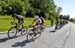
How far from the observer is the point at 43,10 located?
85.9 meters

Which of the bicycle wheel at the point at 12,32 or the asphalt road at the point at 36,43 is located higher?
the bicycle wheel at the point at 12,32

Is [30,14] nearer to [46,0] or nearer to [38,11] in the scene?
[38,11]

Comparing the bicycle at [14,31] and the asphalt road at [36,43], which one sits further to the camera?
the bicycle at [14,31]

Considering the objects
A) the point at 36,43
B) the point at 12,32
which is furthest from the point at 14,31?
the point at 36,43

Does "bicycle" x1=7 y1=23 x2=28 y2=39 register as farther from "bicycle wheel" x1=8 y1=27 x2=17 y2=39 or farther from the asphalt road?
the asphalt road

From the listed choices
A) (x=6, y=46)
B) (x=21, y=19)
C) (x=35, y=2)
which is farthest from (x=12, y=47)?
(x=35, y=2)

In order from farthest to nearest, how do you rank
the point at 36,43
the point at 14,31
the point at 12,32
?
the point at 14,31
the point at 12,32
the point at 36,43

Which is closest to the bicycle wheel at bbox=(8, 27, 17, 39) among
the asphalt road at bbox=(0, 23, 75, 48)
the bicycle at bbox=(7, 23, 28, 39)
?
the bicycle at bbox=(7, 23, 28, 39)

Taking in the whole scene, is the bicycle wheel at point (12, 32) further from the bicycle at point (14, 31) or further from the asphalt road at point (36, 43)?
the asphalt road at point (36, 43)

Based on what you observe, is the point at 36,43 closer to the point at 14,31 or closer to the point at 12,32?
the point at 12,32

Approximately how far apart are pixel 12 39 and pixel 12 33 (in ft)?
1.86

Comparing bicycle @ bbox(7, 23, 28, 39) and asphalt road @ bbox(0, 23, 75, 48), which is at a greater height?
bicycle @ bbox(7, 23, 28, 39)

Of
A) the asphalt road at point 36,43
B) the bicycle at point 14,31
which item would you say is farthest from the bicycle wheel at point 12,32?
the asphalt road at point 36,43

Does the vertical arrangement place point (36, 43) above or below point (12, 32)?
below
